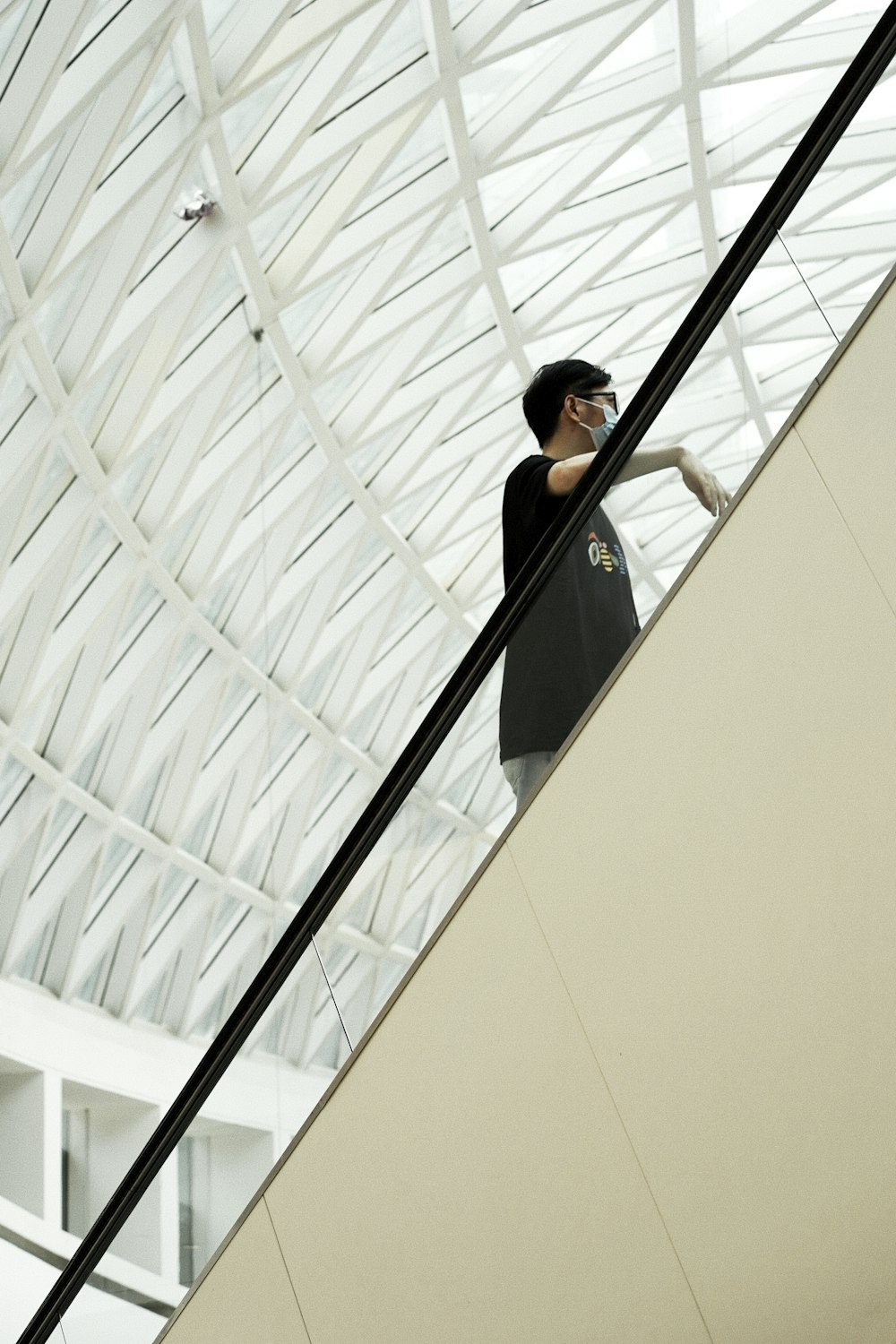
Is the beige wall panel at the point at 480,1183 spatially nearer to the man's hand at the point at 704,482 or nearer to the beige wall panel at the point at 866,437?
the man's hand at the point at 704,482

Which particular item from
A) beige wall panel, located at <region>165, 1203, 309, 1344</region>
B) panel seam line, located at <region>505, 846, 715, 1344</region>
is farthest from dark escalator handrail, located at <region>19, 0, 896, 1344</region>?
panel seam line, located at <region>505, 846, 715, 1344</region>

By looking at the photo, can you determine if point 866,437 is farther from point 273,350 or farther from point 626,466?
point 273,350

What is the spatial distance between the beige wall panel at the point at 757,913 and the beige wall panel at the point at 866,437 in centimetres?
8

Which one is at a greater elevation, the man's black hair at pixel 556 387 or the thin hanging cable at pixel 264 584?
the thin hanging cable at pixel 264 584

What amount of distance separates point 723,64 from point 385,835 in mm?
21840

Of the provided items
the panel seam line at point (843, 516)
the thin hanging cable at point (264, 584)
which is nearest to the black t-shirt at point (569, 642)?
the panel seam line at point (843, 516)

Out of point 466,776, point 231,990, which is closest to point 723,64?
point 466,776

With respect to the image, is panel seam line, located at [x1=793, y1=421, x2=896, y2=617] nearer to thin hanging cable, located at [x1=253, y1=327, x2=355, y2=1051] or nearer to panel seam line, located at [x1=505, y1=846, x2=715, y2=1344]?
panel seam line, located at [x1=505, y1=846, x2=715, y2=1344]

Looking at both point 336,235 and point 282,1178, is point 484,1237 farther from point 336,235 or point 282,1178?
point 336,235

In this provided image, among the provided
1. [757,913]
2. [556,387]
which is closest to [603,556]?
[556,387]

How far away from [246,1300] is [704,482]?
4.49 m

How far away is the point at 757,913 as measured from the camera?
5031 mm

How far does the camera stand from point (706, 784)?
17.2 ft

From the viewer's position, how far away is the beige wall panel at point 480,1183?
5.24m
